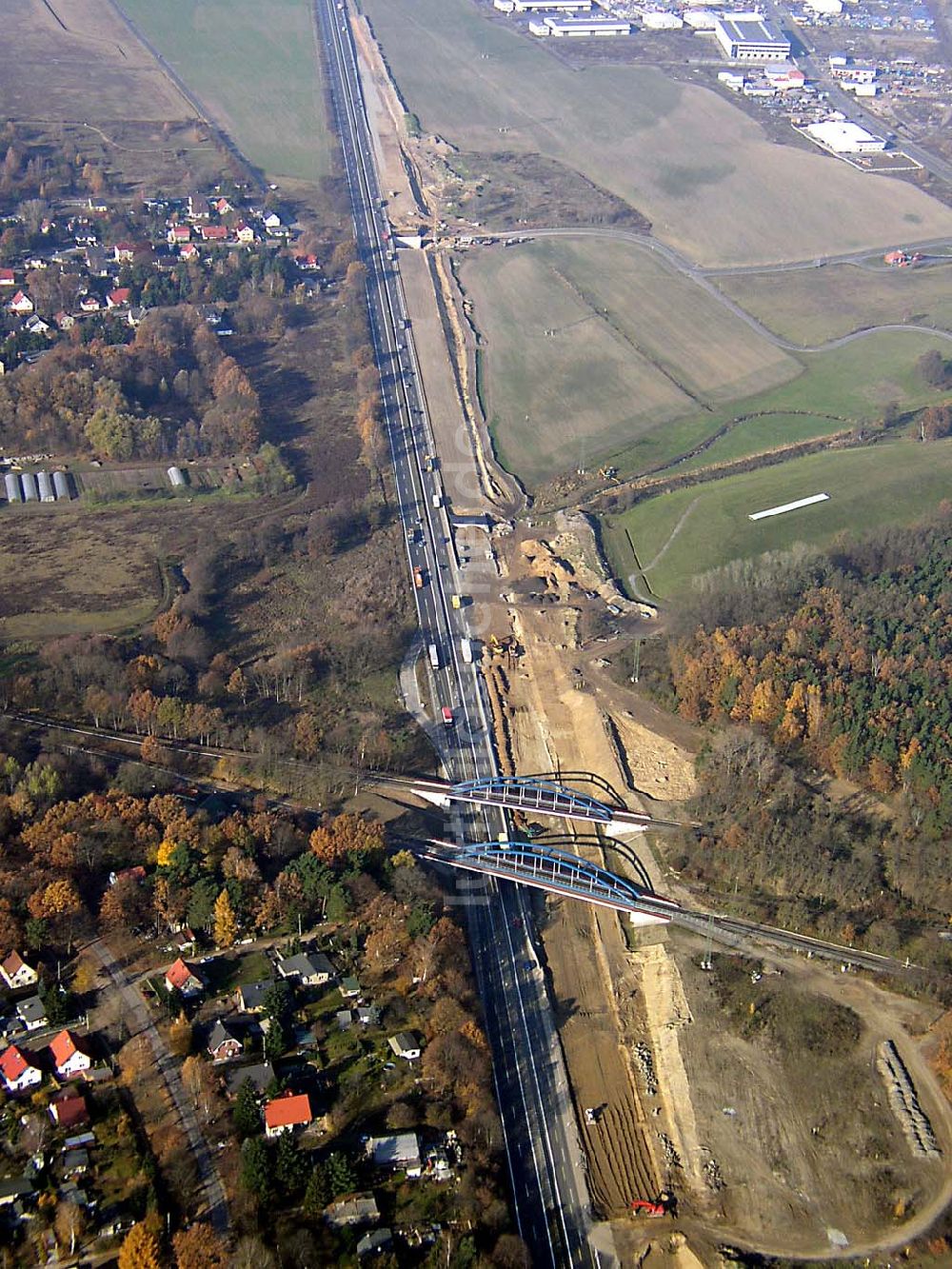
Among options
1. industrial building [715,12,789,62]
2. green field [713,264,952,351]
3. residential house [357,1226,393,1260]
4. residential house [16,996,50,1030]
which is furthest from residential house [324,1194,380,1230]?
industrial building [715,12,789,62]

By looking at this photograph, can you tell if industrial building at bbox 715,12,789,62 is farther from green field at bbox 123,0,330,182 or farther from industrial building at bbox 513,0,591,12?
green field at bbox 123,0,330,182

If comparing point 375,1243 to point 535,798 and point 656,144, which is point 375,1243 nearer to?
point 535,798

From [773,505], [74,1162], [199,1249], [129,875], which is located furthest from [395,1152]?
[773,505]

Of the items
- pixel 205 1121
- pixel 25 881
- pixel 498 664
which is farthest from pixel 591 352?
pixel 205 1121

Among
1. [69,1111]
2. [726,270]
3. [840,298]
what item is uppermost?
[726,270]

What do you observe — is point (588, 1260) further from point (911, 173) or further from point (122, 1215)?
Answer: point (911, 173)
